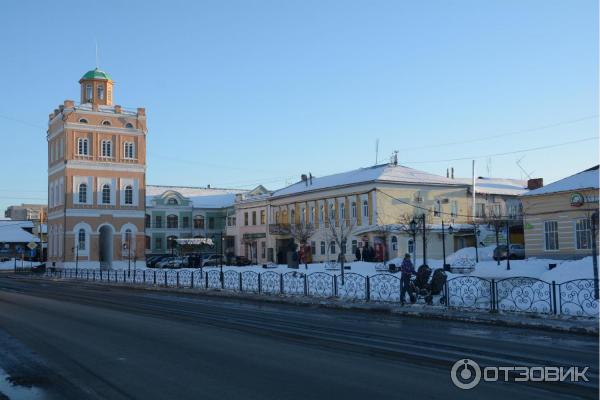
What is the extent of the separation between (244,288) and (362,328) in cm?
1578

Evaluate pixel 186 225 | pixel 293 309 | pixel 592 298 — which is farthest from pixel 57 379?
pixel 186 225

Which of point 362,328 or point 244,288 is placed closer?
point 362,328

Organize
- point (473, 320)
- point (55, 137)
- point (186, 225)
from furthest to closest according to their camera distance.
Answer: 1. point (186, 225)
2. point (55, 137)
3. point (473, 320)

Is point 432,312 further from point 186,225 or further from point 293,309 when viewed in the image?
point 186,225

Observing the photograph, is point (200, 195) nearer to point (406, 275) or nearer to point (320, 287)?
point (320, 287)

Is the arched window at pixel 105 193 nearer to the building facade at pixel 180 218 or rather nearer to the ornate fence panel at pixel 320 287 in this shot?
the building facade at pixel 180 218

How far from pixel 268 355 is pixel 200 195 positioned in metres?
80.8

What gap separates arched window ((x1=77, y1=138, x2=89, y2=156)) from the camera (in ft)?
206

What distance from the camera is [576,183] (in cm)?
3875

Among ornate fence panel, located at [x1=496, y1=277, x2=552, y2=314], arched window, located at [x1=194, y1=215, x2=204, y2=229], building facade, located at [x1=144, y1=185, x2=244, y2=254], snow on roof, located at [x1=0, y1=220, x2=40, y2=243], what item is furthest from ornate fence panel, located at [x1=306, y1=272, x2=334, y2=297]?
snow on roof, located at [x1=0, y1=220, x2=40, y2=243]

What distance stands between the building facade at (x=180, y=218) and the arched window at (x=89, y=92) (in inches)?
773

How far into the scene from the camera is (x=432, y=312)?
18.9 m

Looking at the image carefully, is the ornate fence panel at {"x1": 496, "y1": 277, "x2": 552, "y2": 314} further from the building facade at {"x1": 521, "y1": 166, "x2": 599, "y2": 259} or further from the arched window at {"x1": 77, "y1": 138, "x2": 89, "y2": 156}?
the arched window at {"x1": 77, "y1": 138, "x2": 89, "y2": 156}

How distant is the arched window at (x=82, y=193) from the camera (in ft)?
208
